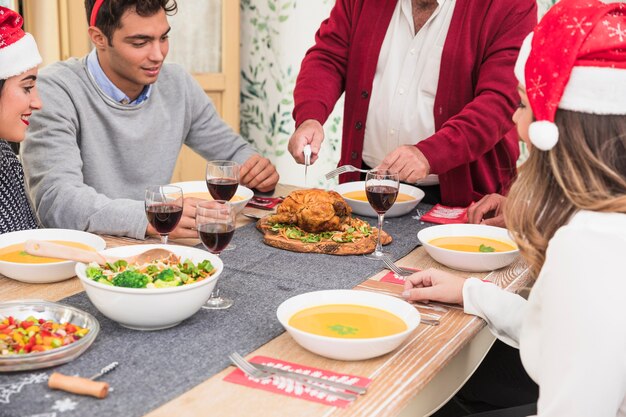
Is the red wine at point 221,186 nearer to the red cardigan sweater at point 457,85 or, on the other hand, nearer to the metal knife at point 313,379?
the red cardigan sweater at point 457,85

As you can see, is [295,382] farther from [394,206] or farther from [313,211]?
[394,206]

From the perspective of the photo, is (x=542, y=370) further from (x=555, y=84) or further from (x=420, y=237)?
(x=420, y=237)

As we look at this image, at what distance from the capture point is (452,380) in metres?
1.46

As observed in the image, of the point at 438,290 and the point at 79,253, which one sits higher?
the point at 79,253

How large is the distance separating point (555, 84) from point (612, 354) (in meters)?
0.45

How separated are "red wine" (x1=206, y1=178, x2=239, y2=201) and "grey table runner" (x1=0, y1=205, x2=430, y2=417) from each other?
0.67 feet

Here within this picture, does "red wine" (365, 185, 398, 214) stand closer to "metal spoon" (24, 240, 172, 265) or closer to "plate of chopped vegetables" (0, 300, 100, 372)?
"metal spoon" (24, 240, 172, 265)

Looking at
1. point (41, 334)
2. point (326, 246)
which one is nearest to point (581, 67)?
point (326, 246)

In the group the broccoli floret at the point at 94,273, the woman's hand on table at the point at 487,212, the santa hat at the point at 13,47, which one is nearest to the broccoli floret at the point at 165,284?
the broccoli floret at the point at 94,273

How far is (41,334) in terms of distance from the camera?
1.25 meters

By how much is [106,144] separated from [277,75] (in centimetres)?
246

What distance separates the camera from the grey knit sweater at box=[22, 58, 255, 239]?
2.01m

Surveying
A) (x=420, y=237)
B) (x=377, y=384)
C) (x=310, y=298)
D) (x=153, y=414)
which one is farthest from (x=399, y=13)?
→ (x=153, y=414)

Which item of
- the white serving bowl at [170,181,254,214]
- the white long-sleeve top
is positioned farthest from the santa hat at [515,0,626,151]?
the white serving bowl at [170,181,254,214]
